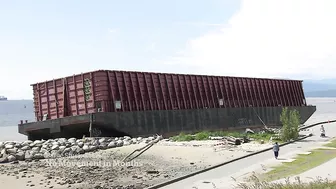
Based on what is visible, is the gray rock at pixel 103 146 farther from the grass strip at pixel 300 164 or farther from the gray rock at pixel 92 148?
the grass strip at pixel 300 164

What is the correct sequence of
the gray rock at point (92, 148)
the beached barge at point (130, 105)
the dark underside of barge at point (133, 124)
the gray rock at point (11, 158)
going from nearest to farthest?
the gray rock at point (11, 158) → the gray rock at point (92, 148) → the dark underside of barge at point (133, 124) → the beached barge at point (130, 105)

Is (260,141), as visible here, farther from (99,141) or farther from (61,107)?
(61,107)

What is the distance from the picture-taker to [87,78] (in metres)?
27.8

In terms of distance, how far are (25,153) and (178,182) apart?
12673mm

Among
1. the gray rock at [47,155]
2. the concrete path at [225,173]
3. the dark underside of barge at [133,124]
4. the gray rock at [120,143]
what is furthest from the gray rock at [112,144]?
the concrete path at [225,173]

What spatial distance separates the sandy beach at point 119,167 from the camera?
14688 millimetres

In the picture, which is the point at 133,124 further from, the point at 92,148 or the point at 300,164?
the point at 300,164

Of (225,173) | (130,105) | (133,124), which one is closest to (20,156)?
(133,124)

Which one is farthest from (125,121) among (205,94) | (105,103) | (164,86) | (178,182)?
(178,182)

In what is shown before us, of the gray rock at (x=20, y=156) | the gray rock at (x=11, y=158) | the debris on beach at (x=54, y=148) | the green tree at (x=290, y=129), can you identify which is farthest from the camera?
the green tree at (x=290, y=129)

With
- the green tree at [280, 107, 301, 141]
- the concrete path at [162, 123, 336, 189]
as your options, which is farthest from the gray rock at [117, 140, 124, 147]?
the green tree at [280, 107, 301, 141]

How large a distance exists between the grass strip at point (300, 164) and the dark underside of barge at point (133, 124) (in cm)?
1285

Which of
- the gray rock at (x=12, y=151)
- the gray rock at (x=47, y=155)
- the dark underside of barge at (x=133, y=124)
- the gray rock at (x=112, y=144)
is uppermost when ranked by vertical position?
the dark underside of barge at (x=133, y=124)

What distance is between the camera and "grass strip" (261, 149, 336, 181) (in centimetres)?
1410
